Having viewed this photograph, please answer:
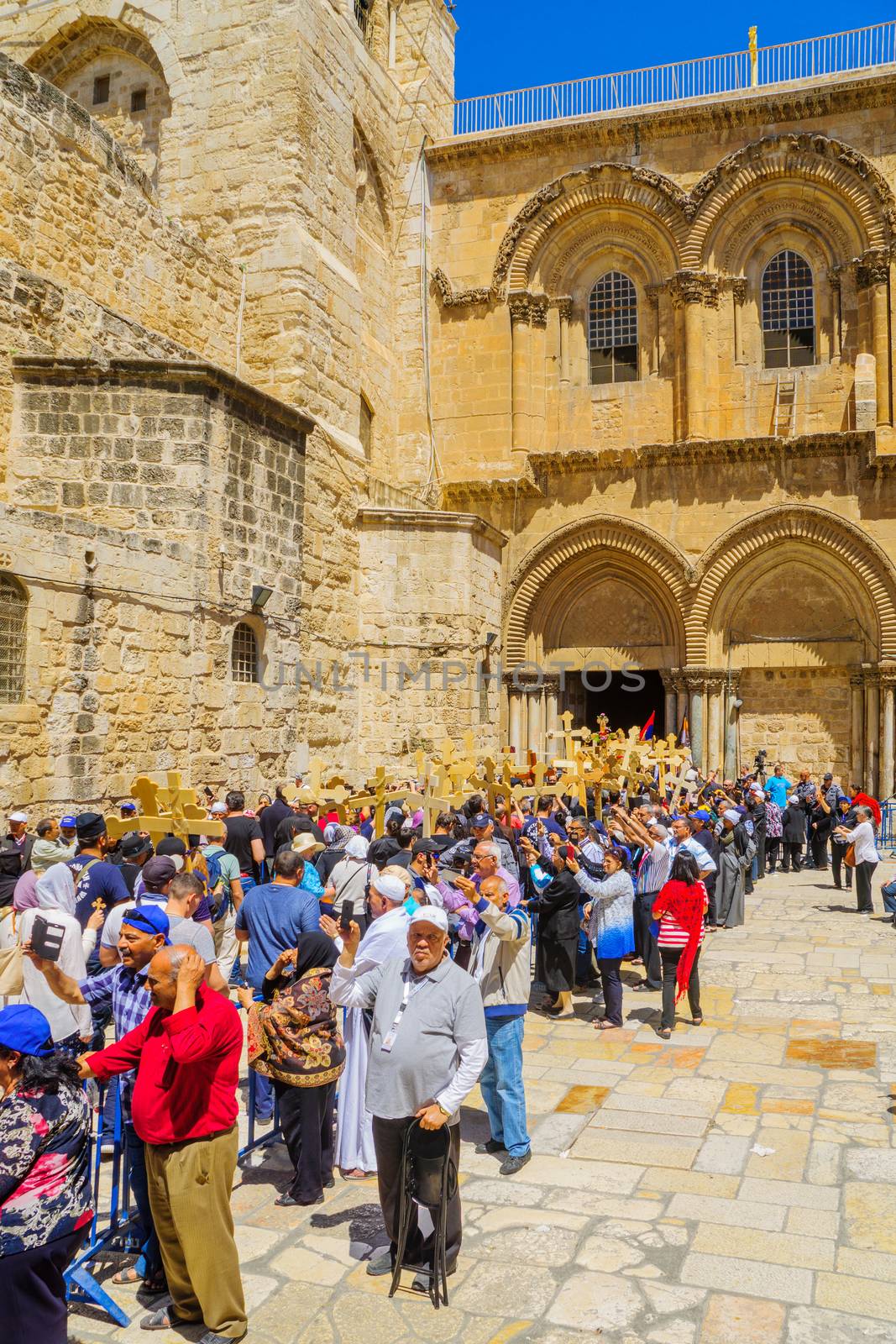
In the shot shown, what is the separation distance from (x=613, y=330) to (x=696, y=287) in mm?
1827

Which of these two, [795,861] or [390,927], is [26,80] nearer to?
[390,927]

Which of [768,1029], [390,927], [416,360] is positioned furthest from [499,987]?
[416,360]

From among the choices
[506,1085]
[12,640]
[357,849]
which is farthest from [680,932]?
[12,640]

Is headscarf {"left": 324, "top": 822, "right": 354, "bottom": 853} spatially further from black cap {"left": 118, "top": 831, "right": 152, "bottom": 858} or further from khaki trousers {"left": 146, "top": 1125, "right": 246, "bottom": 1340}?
khaki trousers {"left": 146, "top": 1125, "right": 246, "bottom": 1340}

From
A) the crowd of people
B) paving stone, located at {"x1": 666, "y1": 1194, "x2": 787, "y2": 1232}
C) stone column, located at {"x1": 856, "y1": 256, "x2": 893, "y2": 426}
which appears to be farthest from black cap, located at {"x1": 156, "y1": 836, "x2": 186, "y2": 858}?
stone column, located at {"x1": 856, "y1": 256, "x2": 893, "y2": 426}

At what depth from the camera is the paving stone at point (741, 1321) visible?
377cm

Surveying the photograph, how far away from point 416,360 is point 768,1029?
16263 mm

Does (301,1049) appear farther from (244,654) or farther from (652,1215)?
(244,654)

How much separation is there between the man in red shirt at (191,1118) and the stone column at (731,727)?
1687 cm

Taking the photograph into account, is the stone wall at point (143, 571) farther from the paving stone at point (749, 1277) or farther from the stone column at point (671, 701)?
the stone column at point (671, 701)

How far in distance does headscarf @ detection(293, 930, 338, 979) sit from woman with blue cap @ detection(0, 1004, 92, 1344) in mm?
1661

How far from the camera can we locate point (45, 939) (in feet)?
15.8

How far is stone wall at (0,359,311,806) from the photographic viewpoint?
31.8 ft

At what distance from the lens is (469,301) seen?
21109 millimetres
